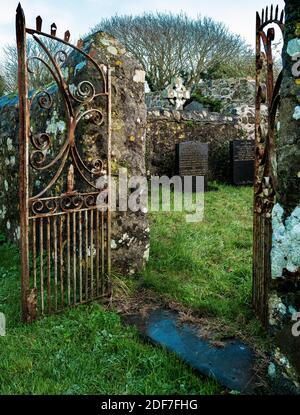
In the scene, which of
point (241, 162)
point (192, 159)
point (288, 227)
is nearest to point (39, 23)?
point (288, 227)

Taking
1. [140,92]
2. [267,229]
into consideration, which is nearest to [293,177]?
[267,229]

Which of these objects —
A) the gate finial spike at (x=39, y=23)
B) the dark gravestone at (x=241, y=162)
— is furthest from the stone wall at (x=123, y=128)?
the dark gravestone at (x=241, y=162)

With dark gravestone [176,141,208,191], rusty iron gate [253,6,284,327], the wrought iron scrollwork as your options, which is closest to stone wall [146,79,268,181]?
dark gravestone [176,141,208,191]

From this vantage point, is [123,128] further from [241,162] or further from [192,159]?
[241,162]

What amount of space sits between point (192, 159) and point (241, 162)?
1526mm

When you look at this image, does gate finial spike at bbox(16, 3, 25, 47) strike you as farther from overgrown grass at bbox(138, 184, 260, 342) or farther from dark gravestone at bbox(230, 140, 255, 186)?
dark gravestone at bbox(230, 140, 255, 186)

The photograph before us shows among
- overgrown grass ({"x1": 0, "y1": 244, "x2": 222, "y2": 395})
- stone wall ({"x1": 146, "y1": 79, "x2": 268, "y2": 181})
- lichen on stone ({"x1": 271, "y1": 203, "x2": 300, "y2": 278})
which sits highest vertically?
stone wall ({"x1": 146, "y1": 79, "x2": 268, "y2": 181})

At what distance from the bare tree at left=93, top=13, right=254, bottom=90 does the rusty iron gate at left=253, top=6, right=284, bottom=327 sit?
1692 cm

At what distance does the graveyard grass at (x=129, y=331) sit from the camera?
8.05 ft

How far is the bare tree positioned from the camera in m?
19.7

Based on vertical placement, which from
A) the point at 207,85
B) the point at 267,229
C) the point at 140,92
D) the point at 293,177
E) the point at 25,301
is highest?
the point at 207,85

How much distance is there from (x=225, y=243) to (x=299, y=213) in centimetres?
347
